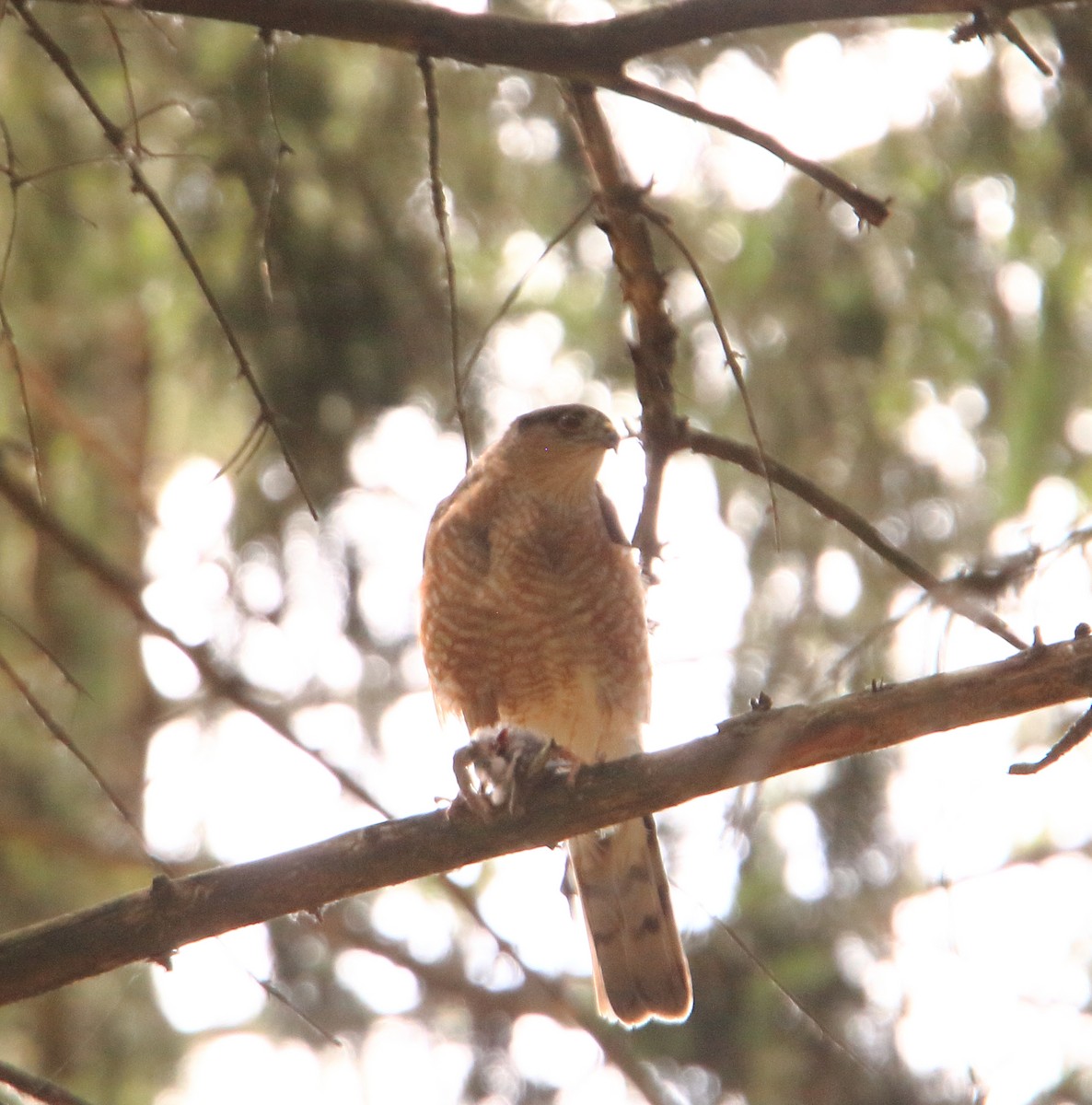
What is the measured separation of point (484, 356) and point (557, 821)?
8.98 feet

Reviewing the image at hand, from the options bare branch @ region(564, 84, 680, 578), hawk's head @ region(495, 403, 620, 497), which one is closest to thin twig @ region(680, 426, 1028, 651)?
bare branch @ region(564, 84, 680, 578)

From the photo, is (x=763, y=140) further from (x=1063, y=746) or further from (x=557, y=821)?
(x=557, y=821)

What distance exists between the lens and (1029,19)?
14.1ft

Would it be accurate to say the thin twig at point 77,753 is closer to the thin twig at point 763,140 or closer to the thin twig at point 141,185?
the thin twig at point 141,185

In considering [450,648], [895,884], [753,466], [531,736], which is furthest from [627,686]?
[753,466]

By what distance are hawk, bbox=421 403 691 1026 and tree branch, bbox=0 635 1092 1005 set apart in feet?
4.74

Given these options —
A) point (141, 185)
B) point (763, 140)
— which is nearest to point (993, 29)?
point (763, 140)

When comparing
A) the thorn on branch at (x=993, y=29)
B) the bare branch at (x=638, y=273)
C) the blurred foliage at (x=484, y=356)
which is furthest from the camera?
the blurred foliage at (x=484, y=356)

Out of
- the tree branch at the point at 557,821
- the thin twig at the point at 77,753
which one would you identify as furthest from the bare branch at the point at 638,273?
the thin twig at the point at 77,753

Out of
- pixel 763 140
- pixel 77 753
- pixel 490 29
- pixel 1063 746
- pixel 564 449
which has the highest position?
pixel 564 449

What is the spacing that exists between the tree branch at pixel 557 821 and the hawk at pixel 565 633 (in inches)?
56.9

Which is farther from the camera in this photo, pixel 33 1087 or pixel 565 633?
pixel 565 633

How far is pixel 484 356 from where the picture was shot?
554cm

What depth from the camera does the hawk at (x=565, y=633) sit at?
4609 millimetres
